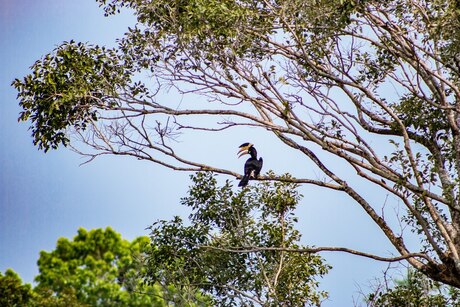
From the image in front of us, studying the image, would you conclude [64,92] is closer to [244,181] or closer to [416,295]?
[244,181]

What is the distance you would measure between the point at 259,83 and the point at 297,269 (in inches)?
173

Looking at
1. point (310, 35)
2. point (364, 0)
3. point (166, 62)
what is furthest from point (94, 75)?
point (364, 0)

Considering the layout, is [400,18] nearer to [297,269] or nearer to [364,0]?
[364,0]

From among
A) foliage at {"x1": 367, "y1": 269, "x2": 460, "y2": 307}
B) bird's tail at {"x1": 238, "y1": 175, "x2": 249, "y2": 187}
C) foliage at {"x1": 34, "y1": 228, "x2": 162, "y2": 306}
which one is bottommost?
foliage at {"x1": 367, "y1": 269, "x2": 460, "y2": 307}

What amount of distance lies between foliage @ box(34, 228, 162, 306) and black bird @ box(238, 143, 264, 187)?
1401 cm

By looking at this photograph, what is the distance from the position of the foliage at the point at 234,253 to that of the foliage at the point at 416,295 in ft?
5.95

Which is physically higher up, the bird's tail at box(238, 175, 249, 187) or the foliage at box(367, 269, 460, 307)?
the bird's tail at box(238, 175, 249, 187)

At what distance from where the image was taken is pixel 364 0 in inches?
560

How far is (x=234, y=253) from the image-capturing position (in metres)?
17.5

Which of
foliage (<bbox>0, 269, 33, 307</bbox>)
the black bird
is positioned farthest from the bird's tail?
foliage (<bbox>0, 269, 33, 307</bbox>)

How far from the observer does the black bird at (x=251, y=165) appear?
15.5 m

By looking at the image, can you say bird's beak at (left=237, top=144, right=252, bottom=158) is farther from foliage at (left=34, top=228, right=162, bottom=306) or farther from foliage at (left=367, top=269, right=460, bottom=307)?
foliage at (left=34, top=228, right=162, bottom=306)

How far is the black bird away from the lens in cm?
1552

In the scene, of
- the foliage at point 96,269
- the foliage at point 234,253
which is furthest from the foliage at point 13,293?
the foliage at point 234,253
